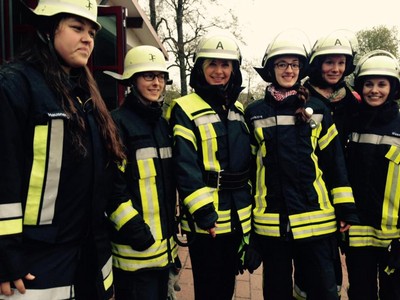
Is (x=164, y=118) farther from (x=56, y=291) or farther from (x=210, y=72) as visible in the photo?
(x=56, y=291)

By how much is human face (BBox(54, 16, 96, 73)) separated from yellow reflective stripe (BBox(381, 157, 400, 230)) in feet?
7.32

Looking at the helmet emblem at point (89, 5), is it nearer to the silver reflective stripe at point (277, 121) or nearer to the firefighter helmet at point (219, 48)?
the firefighter helmet at point (219, 48)

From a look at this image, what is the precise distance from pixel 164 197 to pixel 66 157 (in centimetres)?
82

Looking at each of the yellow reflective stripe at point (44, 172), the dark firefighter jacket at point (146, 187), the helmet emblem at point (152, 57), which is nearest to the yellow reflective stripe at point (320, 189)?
the dark firefighter jacket at point (146, 187)

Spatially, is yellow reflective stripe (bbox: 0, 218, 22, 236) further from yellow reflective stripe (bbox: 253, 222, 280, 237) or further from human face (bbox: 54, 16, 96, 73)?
yellow reflective stripe (bbox: 253, 222, 280, 237)

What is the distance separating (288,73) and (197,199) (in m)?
1.19

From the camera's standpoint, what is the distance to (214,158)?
8.41 ft

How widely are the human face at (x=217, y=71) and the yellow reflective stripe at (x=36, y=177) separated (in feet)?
4.71

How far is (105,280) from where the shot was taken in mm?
1920

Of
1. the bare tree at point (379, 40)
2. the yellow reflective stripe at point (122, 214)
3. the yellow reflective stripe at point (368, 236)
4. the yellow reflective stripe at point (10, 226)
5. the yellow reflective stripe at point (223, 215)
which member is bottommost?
the yellow reflective stripe at point (368, 236)

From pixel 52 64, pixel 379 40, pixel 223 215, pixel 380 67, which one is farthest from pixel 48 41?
pixel 379 40

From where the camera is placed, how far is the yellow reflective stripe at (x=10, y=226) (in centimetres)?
146

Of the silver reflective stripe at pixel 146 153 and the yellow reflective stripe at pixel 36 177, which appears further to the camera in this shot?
the silver reflective stripe at pixel 146 153

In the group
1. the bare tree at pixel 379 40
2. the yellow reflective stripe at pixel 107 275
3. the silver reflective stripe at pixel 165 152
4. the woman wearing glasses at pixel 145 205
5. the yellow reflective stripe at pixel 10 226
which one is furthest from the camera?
the bare tree at pixel 379 40
